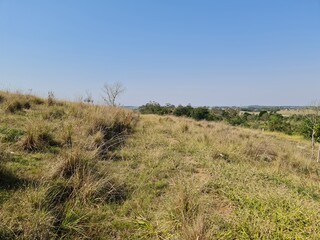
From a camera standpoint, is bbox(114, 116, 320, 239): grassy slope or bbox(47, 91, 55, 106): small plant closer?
bbox(114, 116, 320, 239): grassy slope

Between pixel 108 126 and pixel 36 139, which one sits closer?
pixel 36 139

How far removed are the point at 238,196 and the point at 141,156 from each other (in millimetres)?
2394

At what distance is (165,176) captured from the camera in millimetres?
4352

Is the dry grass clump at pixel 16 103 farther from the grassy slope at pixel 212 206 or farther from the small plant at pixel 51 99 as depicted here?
the grassy slope at pixel 212 206

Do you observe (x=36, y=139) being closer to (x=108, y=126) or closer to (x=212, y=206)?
(x=108, y=126)

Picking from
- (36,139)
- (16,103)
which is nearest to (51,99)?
(16,103)

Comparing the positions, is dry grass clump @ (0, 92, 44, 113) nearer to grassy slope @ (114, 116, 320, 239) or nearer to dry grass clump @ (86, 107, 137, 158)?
dry grass clump @ (86, 107, 137, 158)

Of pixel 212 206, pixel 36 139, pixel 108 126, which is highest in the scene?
pixel 108 126

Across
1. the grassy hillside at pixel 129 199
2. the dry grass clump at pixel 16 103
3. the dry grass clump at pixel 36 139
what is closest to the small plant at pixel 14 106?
the dry grass clump at pixel 16 103

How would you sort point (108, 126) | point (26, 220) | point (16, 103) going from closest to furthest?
point (26, 220) < point (108, 126) < point (16, 103)

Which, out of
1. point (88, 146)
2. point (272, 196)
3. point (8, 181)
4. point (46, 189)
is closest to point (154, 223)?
point (46, 189)

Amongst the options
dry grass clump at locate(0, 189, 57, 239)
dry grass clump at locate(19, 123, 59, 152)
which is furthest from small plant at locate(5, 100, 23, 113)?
dry grass clump at locate(0, 189, 57, 239)

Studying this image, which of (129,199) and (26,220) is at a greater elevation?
(26,220)

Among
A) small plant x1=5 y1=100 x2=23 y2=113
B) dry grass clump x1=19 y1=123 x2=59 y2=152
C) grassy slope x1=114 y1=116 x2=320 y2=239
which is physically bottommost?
grassy slope x1=114 y1=116 x2=320 y2=239
